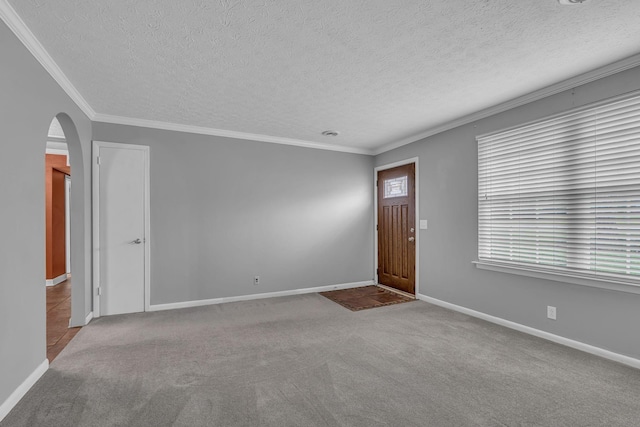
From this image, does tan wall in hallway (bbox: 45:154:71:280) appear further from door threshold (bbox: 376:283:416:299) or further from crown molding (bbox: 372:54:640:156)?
crown molding (bbox: 372:54:640:156)

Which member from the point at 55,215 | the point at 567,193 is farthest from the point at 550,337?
the point at 55,215

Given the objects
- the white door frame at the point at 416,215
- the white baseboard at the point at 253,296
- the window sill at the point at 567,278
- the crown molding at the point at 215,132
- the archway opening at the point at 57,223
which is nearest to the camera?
the window sill at the point at 567,278

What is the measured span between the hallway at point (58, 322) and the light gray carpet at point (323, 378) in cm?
13

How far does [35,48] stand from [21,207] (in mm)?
1190

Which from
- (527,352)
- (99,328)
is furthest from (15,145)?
(527,352)

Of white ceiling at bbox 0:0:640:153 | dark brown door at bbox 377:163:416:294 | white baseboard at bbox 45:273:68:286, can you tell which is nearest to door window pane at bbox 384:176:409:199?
dark brown door at bbox 377:163:416:294

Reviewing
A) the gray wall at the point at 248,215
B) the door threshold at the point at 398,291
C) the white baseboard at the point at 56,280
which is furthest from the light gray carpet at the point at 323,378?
the white baseboard at the point at 56,280

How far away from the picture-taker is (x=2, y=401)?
1.90 metres

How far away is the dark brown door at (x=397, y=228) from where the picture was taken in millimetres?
4941

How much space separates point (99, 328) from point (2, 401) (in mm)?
1638

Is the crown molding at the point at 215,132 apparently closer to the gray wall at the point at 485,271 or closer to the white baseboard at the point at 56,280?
the gray wall at the point at 485,271

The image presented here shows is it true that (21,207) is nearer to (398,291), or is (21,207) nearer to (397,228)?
(397,228)

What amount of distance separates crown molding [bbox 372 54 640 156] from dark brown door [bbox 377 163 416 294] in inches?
30.3

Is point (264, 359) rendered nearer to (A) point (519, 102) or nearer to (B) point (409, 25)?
(B) point (409, 25)
